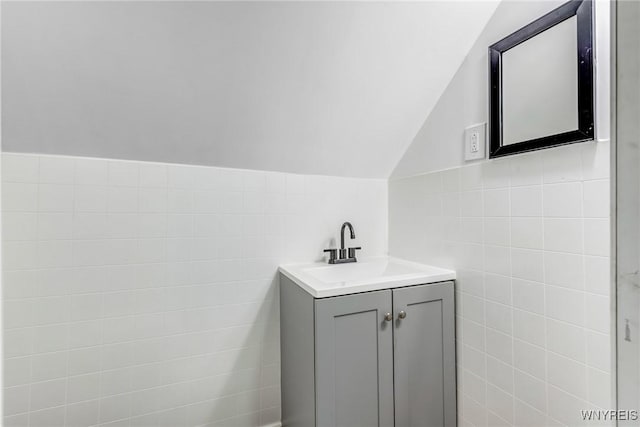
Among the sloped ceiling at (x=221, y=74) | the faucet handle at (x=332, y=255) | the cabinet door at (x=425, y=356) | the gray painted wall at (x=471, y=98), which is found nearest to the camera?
the gray painted wall at (x=471, y=98)

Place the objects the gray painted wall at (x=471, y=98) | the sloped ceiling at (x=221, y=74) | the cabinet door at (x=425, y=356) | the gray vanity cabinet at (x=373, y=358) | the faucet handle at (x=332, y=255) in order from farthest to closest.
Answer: the faucet handle at (x=332, y=255)
the cabinet door at (x=425, y=356)
the gray vanity cabinet at (x=373, y=358)
the sloped ceiling at (x=221, y=74)
the gray painted wall at (x=471, y=98)

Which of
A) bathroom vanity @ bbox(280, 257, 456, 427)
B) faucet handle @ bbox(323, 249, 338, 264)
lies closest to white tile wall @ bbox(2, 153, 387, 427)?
faucet handle @ bbox(323, 249, 338, 264)

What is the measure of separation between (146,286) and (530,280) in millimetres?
1557

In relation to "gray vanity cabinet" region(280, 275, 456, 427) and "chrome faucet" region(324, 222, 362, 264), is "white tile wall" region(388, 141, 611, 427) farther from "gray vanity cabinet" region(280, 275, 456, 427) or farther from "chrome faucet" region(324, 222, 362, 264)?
"chrome faucet" region(324, 222, 362, 264)

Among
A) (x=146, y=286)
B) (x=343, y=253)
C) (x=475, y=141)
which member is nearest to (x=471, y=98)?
(x=475, y=141)

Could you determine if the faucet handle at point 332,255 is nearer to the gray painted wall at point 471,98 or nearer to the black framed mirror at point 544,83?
the gray painted wall at point 471,98

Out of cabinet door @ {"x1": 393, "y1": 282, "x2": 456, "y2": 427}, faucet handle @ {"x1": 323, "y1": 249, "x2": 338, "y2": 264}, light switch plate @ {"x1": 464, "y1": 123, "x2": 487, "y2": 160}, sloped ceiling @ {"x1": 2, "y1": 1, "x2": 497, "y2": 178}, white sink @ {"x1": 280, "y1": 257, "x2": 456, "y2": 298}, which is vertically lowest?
cabinet door @ {"x1": 393, "y1": 282, "x2": 456, "y2": 427}

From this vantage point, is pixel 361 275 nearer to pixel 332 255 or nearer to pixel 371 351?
pixel 332 255

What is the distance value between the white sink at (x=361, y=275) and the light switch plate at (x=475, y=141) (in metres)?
0.53

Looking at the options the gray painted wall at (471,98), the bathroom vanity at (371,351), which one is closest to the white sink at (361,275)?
the bathroom vanity at (371,351)

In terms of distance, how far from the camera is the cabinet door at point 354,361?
3.55 feet

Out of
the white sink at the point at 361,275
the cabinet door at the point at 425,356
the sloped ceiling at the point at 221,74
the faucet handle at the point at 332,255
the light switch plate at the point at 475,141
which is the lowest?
the cabinet door at the point at 425,356

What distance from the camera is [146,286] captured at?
1321 millimetres

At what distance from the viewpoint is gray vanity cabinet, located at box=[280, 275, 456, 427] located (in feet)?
3.58
